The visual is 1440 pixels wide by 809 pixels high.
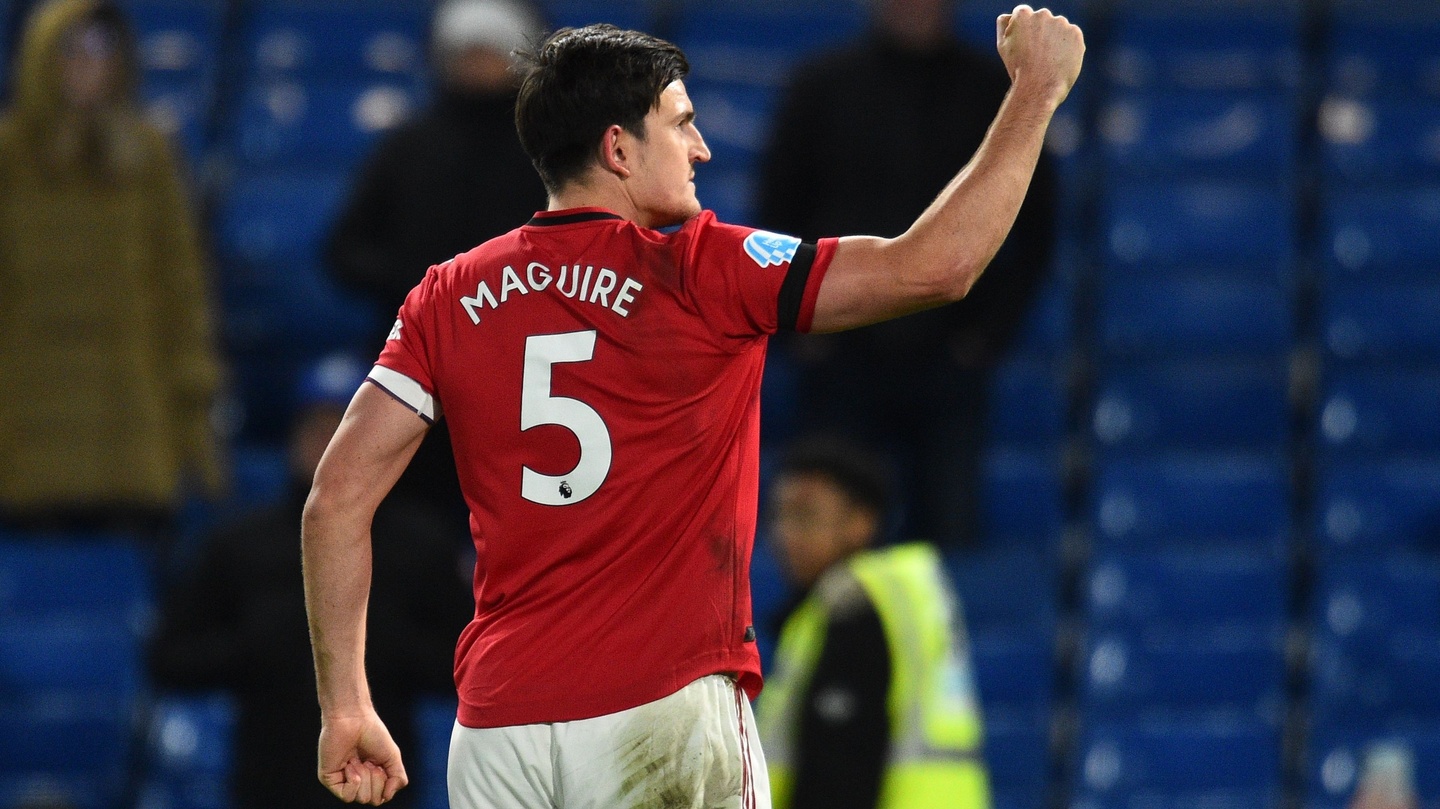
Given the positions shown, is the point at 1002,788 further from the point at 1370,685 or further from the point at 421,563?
the point at 421,563

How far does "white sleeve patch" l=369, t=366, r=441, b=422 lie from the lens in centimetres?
279

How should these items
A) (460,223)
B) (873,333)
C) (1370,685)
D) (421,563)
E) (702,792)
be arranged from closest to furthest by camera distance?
(702,792)
(421,563)
(460,223)
(873,333)
(1370,685)

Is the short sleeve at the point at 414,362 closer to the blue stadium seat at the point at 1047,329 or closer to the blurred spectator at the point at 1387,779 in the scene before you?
the blurred spectator at the point at 1387,779

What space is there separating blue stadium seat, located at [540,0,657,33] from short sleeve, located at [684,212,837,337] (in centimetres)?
527

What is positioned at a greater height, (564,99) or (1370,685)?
(564,99)

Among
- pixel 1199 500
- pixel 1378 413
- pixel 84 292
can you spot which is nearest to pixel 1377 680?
pixel 1199 500

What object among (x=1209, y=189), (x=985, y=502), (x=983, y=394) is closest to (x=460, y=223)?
(x=983, y=394)

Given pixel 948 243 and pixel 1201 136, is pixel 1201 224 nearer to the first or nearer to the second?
pixel 1201 136

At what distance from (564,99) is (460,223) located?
326 cm

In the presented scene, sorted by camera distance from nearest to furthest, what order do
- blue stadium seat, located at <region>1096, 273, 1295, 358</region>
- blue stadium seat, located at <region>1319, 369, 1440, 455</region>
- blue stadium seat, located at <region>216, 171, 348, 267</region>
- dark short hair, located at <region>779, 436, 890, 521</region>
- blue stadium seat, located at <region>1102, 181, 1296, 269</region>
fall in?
1. dark short hair, located at <region>779, 436, 890, 521</region>
2. blue stadium seat, located at <region>1319, 369, 1440, 455</region>
3. blue stadium seat, located at <region>216, 171, 348, 267</region>
4. blue stadium seat, located at <region>1096, 273, 1295, 358</region>
5. blue stadium seat, located at <region>1102, 181, 1296, 269</region>

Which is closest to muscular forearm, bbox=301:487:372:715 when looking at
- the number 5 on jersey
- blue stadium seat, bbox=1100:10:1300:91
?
the number 5 on jersey

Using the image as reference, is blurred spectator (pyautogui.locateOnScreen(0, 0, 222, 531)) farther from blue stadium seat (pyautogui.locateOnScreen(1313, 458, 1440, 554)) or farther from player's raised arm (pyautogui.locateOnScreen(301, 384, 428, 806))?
player's raised arm (pyautogui.locateOnScreen(301, 384, 428, 806))

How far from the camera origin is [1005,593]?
697cm

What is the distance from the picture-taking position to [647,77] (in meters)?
2.79
